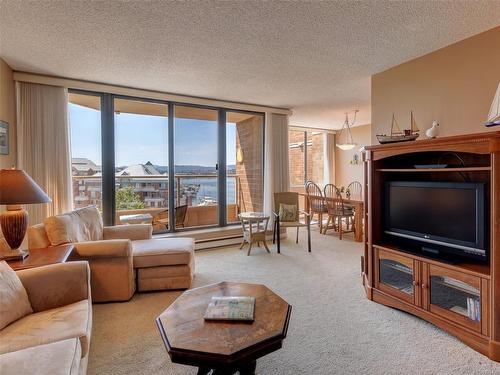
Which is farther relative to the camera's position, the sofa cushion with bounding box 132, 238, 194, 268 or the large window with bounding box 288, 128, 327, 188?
the large window with bounding box 288, 128, 327, 188

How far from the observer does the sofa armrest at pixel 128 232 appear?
3205 millimetres

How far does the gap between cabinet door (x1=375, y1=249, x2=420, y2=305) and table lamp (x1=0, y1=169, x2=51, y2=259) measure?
2.96m

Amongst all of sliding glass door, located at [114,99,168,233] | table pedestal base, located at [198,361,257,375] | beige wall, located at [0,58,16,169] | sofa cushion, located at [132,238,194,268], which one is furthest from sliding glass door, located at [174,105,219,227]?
table pedestal base, located at [198,361,257,375]

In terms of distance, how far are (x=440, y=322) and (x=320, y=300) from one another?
3.07 feet

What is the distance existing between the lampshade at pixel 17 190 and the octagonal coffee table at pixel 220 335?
148 cm

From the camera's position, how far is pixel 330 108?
16.3 ft

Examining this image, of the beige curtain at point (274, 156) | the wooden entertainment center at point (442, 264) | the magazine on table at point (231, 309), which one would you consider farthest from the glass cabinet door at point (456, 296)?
the beige curtain at point (274, 156)

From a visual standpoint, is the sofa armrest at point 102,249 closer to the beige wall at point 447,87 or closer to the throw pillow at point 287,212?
the throw pillow at point 287,212

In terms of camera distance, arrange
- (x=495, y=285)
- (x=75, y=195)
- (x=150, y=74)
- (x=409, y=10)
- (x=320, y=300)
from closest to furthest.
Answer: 1. (x=495, y=285)
2. (x=409, y=10)
3. (x=320, y=300)
4. (x=150, y=74)
5. (x=75, y=195)

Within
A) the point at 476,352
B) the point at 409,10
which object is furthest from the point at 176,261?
the point at 409,10

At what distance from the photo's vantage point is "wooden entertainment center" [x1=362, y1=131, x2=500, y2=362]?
1810 mm

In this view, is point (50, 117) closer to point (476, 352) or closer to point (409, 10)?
point (409, 10)

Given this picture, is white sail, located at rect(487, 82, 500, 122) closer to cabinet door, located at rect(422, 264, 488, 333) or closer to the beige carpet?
cabinet door, located at rect(422, 264, 488, 333)

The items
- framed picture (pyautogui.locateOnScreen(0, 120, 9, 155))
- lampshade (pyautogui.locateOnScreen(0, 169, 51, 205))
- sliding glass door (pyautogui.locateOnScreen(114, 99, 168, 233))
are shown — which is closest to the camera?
lampshade (pyautogui.locateOnScreen(0, 169, 51, 205))
